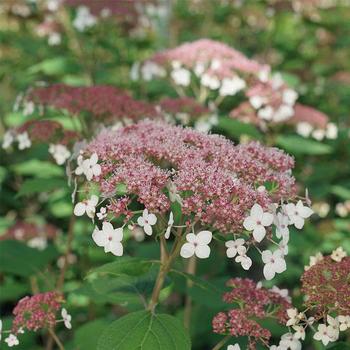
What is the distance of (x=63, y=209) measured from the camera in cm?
416

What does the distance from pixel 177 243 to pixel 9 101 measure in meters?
3.76

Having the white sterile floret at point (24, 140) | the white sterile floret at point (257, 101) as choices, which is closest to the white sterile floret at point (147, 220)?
the white sterile floret at point (24, 140)

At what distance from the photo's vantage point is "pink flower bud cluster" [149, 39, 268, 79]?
368cm

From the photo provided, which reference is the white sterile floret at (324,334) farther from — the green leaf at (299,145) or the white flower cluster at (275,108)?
the green leaf at (299,145)

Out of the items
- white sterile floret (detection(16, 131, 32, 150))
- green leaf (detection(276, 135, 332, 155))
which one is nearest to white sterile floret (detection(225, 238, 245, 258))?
white sterile floret (detection(16, 131, 32, 150))

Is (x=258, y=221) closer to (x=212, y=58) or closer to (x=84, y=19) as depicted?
(x=212, y=58)

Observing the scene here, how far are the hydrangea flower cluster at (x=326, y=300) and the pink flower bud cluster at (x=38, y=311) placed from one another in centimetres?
82

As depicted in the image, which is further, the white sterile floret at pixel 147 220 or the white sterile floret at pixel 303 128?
the white sterile floret at pixel 303 128

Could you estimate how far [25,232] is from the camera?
12.1ft

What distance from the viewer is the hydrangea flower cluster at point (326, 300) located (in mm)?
1963

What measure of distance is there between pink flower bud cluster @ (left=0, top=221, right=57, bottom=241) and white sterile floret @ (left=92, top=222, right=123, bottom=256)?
187 centimetres

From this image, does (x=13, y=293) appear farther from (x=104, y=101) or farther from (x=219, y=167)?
(x=219, y=167)

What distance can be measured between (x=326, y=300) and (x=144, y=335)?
574 millimetres

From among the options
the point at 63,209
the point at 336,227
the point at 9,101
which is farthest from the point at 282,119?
the point at 9,101
